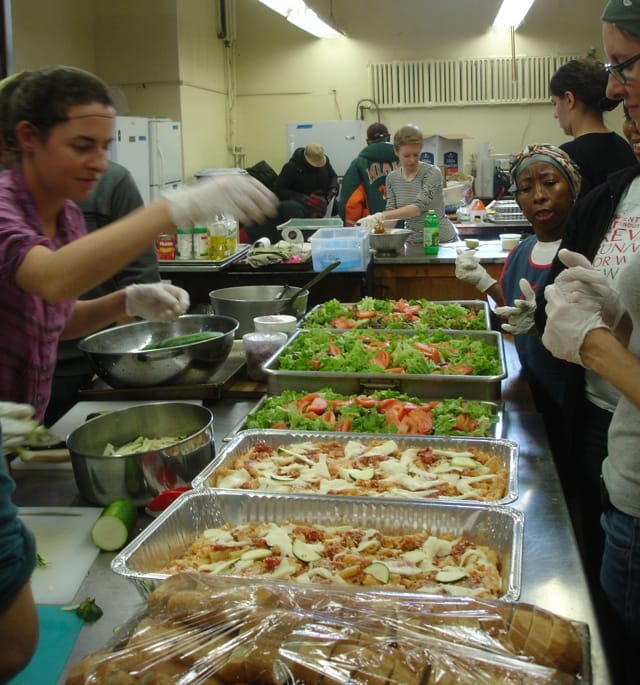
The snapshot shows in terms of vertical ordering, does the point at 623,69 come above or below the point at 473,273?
above

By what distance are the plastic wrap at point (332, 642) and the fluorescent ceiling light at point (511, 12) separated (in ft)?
25.2

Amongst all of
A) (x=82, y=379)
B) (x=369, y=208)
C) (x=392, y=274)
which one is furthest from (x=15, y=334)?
(x=369, y=208)

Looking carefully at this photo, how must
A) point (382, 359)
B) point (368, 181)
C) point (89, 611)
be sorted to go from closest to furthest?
point (89, 611), point (382, 359), point (368, 181)

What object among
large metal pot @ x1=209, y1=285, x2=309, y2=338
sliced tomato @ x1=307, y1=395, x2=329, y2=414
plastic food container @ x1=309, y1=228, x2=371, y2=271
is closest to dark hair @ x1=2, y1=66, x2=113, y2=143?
sliced tomato @ x1=307, y1=395, x2=329, y2=414

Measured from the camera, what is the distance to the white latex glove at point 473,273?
11.5 feet

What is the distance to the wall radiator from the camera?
32.7 ft

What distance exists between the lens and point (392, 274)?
542 centimetres

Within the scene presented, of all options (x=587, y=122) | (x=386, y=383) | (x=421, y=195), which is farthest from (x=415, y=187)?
(x=386, y=383)

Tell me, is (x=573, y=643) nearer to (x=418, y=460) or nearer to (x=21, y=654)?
(x=21, y=654)

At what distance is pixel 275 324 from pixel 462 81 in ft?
27.0

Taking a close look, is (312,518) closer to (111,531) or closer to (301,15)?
(111,531)

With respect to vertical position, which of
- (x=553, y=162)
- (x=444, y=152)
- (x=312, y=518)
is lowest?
(x=312, y=518)

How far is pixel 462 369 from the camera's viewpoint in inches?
103

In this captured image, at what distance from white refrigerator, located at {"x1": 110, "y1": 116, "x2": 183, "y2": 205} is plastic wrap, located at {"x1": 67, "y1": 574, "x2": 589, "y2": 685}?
6219mm
